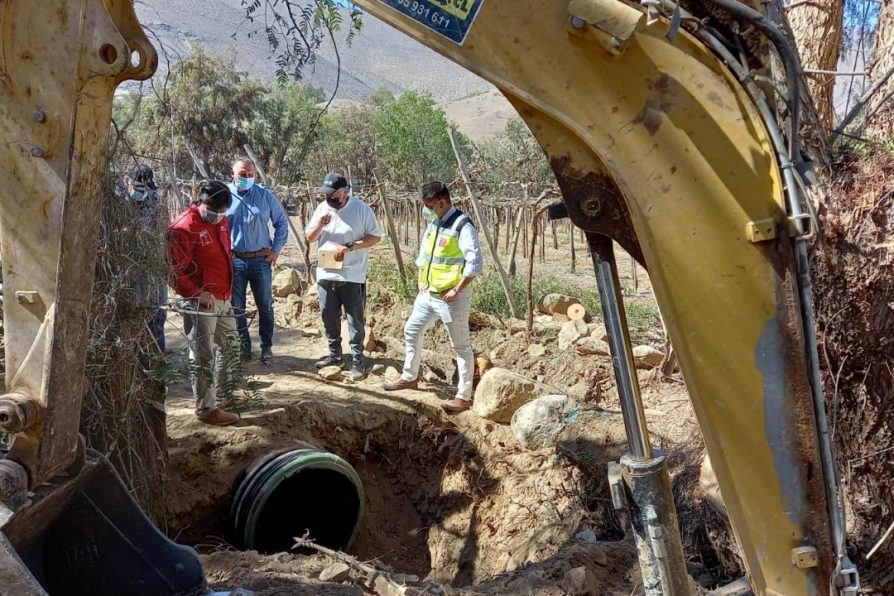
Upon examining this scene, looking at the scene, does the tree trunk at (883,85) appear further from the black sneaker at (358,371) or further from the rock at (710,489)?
the black sneaker at (358,371)

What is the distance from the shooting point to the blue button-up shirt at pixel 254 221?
22.5ft

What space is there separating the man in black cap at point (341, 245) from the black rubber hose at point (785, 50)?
5.41m

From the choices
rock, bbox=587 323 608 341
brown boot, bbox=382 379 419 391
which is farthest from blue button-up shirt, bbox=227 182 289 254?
rock, bbox=587 323 608 341

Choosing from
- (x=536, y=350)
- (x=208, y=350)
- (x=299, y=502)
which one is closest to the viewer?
(x=208, y=350)

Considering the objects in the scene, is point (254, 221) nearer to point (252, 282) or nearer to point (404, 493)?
point (252, 282)

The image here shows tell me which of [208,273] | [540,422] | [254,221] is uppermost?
[254,221]

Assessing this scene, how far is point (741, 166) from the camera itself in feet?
5.21

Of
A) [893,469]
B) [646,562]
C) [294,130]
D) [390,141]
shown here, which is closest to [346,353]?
[893,469]

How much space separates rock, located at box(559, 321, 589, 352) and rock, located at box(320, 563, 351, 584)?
4.92 m

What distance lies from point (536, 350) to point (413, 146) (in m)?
24.2

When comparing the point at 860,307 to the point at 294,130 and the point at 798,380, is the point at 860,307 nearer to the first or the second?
the point at 798,380

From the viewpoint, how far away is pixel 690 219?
1.62m

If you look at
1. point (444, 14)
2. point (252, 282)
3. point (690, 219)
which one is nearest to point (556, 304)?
point (252, 282)

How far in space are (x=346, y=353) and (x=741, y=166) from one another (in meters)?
6.74
